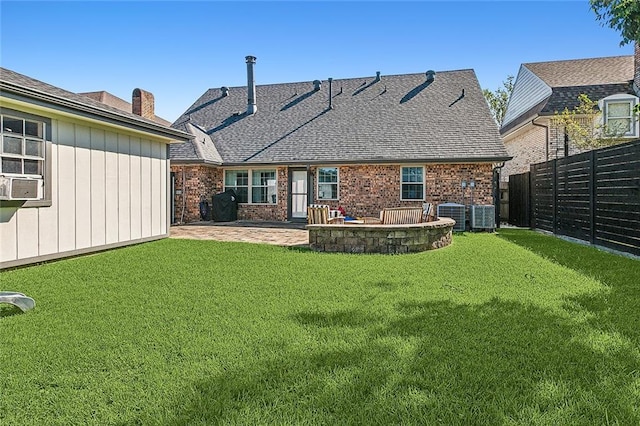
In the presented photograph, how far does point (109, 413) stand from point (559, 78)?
23.2m

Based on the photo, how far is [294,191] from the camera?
54.1 feet

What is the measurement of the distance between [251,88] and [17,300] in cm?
1654

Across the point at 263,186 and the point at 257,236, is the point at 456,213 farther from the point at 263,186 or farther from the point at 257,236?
the point at 263,186

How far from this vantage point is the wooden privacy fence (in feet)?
24.8

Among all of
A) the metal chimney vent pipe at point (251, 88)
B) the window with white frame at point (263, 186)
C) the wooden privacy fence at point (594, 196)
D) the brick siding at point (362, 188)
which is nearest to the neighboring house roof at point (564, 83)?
the brick siding at point (362, 188)

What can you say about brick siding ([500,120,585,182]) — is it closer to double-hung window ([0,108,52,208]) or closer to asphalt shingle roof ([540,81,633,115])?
asphalt shingle roof ([540,81,633,115])

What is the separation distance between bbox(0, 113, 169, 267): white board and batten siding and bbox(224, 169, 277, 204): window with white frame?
247 inches

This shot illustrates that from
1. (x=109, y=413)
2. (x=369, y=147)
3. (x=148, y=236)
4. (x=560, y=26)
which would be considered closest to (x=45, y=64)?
(x=148, y=236)

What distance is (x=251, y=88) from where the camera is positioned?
1934 centimetres

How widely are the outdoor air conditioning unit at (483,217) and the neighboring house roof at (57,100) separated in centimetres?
983

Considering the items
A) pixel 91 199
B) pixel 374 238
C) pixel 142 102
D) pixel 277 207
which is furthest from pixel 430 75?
pixel 91 199

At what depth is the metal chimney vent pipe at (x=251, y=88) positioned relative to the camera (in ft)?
62.8

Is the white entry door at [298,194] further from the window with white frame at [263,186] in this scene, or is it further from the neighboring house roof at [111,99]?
the neighboring house roof at [111,99]

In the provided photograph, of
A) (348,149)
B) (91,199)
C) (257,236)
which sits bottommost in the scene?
(257,236)
